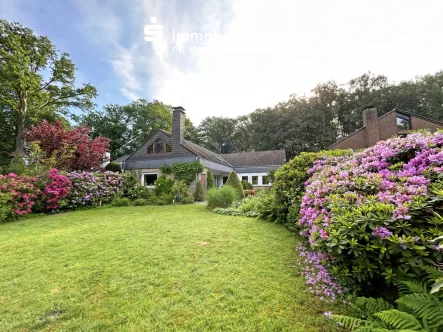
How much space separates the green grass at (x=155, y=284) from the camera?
1.93m

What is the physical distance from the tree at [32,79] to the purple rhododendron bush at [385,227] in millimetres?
18978

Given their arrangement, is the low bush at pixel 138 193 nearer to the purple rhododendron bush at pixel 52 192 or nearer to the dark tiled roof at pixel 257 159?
the purple rhododendron bush at pixel 52 192

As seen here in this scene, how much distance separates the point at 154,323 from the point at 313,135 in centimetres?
3250

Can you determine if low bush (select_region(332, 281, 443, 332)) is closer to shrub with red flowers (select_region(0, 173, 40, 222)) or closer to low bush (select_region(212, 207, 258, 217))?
low bush (select_region(212, 207, 258, 217))

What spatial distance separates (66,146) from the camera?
10555 mm

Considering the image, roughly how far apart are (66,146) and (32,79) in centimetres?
750

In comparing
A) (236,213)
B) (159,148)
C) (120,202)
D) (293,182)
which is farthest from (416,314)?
(159,148)

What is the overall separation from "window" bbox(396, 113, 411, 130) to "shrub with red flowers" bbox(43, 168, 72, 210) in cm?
2536

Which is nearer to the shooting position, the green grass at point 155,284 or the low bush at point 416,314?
the low bush at point 416,314

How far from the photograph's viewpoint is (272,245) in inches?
157

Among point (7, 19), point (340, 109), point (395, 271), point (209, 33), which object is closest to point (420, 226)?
point (395, 271)

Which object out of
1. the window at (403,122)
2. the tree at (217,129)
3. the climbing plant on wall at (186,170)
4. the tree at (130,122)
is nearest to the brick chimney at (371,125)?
the window at (403,122)

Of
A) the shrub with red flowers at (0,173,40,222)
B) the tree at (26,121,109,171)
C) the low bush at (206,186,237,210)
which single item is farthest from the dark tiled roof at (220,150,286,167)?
the shrub with red flowers at (0,173,40,222)

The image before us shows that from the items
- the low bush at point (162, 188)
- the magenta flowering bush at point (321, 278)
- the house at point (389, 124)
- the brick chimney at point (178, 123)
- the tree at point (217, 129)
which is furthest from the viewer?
the tree at point (217, 129)
